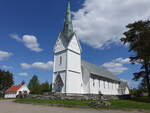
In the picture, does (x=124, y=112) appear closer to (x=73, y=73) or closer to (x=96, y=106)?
(x=96, y=106)

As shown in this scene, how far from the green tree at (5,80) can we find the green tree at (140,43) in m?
47.7

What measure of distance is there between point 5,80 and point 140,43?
5250 centimetres

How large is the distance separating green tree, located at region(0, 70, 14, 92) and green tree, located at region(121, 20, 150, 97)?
47727 mm

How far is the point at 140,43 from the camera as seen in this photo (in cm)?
2914

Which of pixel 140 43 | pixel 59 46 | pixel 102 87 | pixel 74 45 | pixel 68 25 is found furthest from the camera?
pixel 102 87

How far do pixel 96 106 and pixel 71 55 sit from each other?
64.7ft

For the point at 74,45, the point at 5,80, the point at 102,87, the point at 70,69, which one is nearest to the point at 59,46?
the point at 74,45

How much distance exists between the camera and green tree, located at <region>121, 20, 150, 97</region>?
27.3 metres

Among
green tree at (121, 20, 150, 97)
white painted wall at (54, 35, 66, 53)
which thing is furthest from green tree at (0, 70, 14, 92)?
green tree at (121, 20, 150, 97)

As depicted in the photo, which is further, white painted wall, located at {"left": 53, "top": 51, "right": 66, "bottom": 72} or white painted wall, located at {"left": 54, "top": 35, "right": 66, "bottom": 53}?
white painted wall, located at {"left": 54, "top": 35, "right": 66, "bottom": 53}

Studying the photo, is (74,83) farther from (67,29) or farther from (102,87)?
(67,29)

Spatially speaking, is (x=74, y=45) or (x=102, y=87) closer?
(x=74, y=45)

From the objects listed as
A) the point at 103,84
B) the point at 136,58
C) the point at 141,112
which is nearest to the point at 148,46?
the point at 136,58

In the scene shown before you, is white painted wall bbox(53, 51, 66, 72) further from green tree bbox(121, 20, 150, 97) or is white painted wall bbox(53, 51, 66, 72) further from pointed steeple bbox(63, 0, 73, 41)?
green tree bbox(121, 20, 150, 97)
